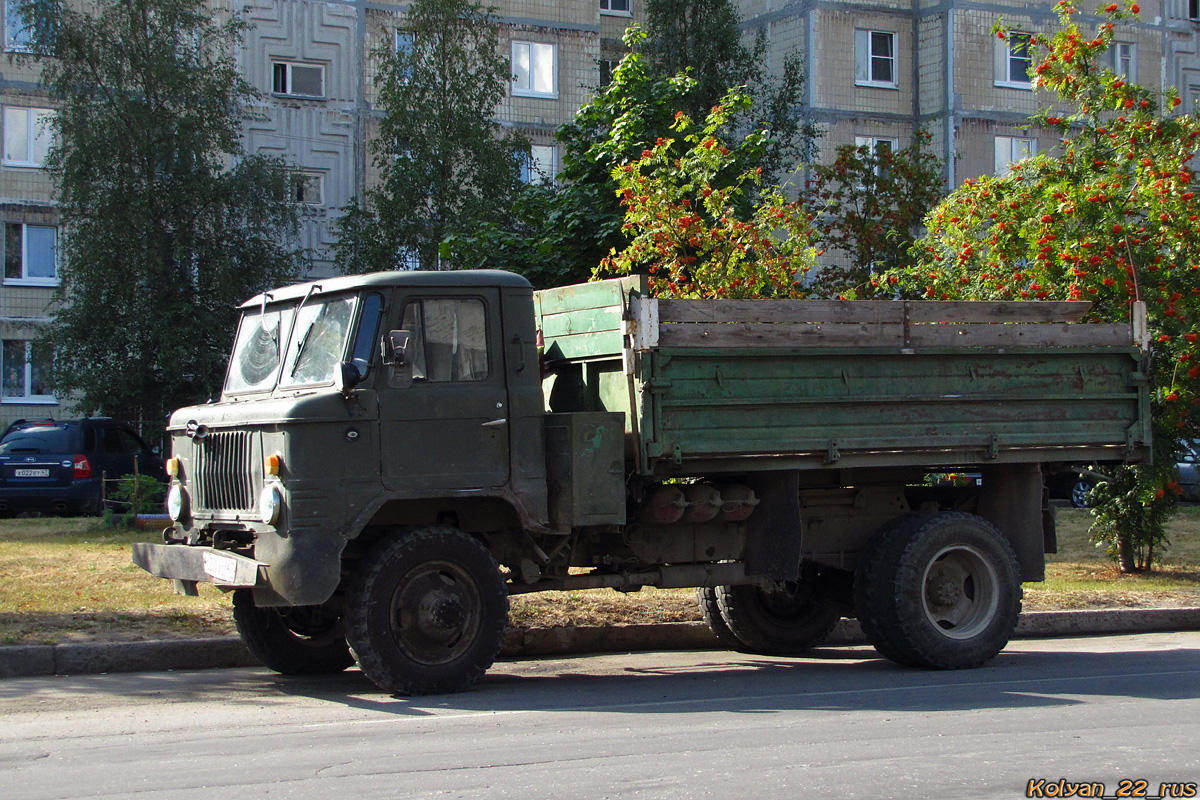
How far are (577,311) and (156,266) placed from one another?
56.7 feet

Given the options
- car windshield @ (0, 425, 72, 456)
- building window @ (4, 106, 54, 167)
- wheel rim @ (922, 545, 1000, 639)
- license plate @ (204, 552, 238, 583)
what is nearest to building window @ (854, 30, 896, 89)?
building window @ (4, 106, 54, 167)

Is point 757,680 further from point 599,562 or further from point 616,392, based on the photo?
point 616,392

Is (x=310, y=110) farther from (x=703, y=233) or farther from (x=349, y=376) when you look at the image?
(x=349, y=376)

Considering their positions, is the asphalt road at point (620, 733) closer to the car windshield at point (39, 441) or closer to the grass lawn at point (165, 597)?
the grass lawn at point (165, 597)

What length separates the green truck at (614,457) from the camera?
25.9 ft

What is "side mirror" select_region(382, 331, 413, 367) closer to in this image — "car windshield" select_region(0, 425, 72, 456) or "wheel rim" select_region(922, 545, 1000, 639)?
"wheel rim" select_region(922, 545, 1000, 639)

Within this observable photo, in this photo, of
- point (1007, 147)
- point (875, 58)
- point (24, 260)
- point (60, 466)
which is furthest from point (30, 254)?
point (1007, 147)

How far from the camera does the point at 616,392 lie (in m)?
8.74

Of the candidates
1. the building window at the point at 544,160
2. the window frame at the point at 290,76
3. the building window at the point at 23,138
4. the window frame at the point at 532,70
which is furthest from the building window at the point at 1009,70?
the building window at the point at 23,138

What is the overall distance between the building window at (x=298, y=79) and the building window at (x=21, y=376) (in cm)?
854

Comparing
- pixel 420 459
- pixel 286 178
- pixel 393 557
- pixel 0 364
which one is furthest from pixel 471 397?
pixel 0 364

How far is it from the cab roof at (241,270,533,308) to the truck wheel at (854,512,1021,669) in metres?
3.10

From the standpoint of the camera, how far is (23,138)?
3145 centimetres

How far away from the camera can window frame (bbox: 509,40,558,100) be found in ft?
113
